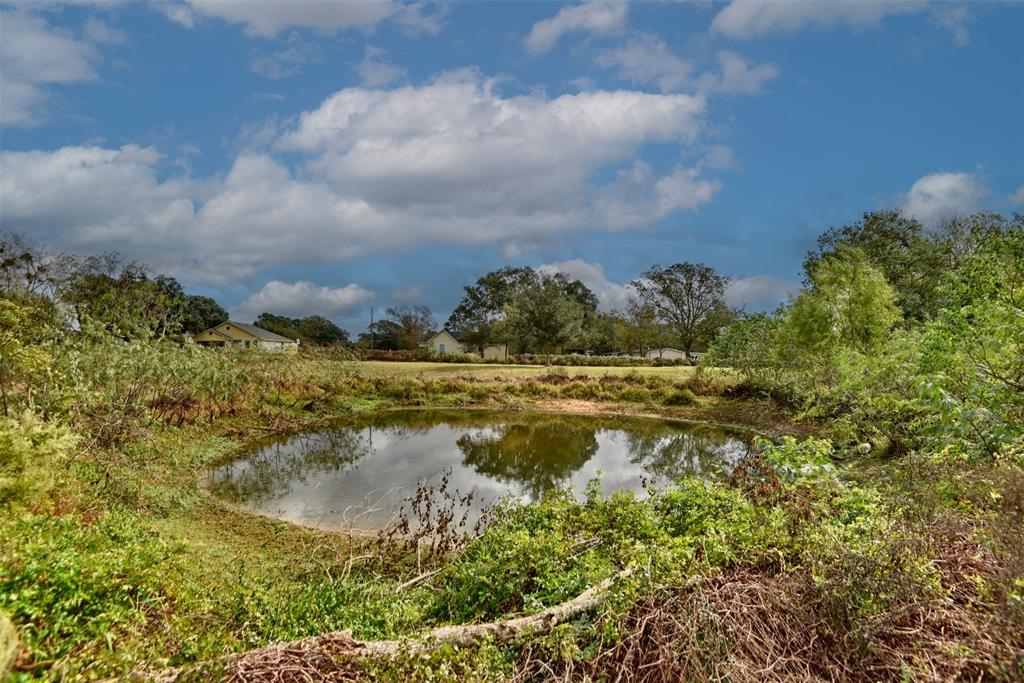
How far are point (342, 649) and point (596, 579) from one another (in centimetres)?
186

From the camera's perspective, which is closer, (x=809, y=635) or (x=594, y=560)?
(x=809, y=635)

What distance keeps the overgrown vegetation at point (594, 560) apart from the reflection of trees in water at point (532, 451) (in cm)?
453

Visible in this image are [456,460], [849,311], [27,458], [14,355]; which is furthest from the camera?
[849,311]

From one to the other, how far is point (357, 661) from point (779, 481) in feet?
13.3

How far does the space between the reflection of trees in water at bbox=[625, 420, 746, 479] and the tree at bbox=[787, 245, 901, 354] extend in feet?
16.6

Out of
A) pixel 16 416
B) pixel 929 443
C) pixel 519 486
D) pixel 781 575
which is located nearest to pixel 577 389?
pixel 519 486

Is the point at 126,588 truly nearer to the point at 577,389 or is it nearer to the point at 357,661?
the point at 357,661

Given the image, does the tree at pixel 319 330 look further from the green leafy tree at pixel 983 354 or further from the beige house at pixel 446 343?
the green leafy tree at pixel 983 354

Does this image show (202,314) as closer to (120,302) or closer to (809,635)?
(120,302)

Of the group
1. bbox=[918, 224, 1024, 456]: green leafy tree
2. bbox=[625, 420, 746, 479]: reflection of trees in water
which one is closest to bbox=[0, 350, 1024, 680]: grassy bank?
bbox=[918, 224, 1024, 456]: green leafy tree

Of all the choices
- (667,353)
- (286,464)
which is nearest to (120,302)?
(286,464)

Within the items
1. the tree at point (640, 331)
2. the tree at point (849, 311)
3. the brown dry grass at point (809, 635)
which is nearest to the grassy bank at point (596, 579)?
the brown dry grass at point (809, 635)

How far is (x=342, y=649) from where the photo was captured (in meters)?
3.30

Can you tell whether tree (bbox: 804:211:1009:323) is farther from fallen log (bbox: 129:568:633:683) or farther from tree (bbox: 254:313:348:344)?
tree (bbox: 254:313:348:344)
